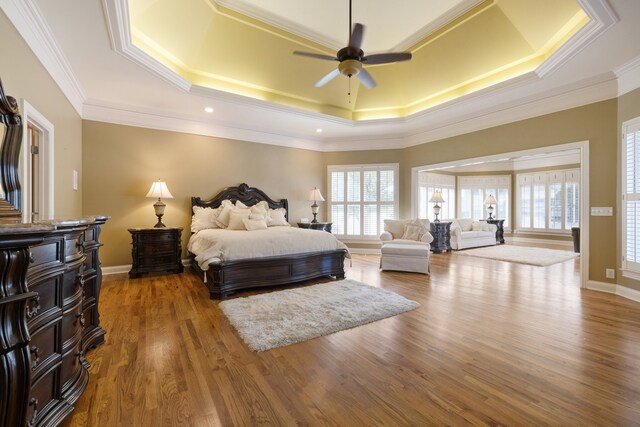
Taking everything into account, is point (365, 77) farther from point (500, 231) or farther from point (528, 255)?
point (500, 231)

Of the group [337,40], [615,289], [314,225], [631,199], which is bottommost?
[615,289]

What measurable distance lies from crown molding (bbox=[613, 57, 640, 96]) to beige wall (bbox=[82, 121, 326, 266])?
18.4 ft

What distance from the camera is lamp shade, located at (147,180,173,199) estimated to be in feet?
15.6

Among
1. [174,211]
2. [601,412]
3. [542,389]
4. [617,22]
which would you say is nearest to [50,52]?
[174,211]

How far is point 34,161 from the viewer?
10.6 feet

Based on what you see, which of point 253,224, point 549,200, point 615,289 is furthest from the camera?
point 549,200

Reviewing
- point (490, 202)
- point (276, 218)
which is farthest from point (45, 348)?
point (490, 202)

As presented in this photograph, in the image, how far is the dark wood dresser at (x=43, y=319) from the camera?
3.15 feet

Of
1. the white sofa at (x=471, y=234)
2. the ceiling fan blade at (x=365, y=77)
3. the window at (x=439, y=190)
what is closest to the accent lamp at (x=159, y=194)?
the ceiling fan blade at (x=365, y=77)

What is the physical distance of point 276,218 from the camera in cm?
586

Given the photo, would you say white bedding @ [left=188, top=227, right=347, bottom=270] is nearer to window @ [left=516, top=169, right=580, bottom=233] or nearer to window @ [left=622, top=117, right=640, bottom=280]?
window @ [left=622, top=117, right=640, bottom=280]

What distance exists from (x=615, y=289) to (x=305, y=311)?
4.25 meters

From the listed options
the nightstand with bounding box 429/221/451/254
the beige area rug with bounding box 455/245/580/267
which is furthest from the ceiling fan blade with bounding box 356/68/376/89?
the beige area rug with bounding box 455/245/580/267

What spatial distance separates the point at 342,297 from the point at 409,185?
4.22 meters
